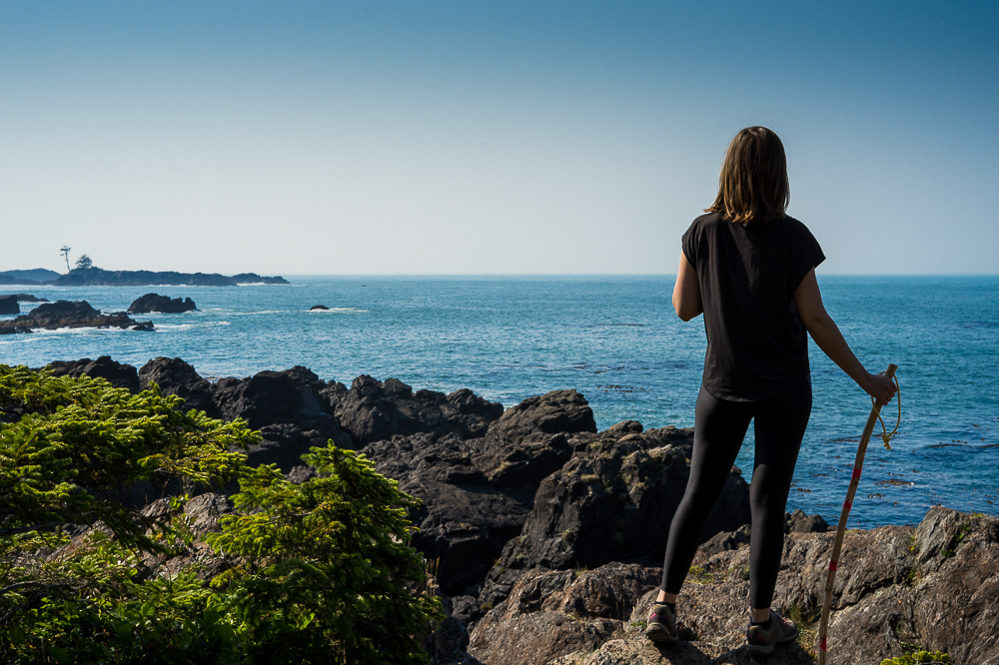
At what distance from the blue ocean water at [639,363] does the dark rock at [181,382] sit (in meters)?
16.2

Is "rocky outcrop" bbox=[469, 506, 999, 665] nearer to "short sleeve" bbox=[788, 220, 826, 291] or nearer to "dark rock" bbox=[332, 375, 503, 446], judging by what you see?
"short sleeve" bbox=[788, 220, 826, 291]

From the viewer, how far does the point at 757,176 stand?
3.35 m

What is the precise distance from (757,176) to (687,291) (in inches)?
27.7

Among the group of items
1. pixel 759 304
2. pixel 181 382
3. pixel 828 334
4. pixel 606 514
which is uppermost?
pixel 759 304

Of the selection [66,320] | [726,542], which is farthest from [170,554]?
[66,320]

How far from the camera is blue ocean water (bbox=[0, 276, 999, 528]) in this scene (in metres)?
24.2

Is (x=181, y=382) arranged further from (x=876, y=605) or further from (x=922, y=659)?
(x=922, y=659)

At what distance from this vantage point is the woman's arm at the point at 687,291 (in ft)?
12.1

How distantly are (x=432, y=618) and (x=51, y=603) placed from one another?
6.17 ft

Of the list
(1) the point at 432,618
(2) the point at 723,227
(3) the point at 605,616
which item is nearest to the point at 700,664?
(1) the point at 432,618

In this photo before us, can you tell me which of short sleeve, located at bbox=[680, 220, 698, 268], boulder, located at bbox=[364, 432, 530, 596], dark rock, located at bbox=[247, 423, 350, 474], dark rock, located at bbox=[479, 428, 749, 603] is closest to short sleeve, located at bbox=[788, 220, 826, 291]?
short sleeve, located at bbox=[680, 220, 698, 268]

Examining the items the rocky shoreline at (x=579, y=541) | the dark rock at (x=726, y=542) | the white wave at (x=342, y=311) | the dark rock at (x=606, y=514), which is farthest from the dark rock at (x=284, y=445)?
the white wave at (x=342, y=311)

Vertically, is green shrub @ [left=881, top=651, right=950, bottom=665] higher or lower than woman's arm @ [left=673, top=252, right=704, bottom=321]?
lower

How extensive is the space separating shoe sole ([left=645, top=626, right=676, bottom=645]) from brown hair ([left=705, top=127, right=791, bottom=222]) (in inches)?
91.5
